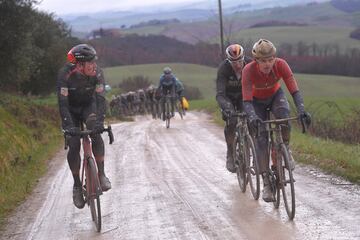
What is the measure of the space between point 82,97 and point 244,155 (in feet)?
8.67

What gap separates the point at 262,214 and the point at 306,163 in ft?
13.6

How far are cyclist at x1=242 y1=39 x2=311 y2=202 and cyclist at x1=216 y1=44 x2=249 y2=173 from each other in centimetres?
113

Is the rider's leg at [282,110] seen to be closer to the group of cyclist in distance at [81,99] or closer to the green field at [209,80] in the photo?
the group of cyclist in distance at [81,99]

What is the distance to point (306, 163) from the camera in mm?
11391

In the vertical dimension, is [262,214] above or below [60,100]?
below

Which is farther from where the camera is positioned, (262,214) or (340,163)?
(340,163)

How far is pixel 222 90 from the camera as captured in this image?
29.6 ft

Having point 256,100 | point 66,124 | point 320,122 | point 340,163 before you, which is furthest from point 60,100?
point 320,122

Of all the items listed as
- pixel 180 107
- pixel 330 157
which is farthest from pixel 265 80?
pixel 180 107

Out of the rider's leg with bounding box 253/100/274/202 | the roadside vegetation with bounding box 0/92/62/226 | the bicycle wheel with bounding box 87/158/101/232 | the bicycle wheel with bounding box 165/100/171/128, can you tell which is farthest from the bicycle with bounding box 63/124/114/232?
the bicycle wheel with bounding box 165/100/171/128

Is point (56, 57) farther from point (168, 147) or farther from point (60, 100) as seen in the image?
point (60, 100)

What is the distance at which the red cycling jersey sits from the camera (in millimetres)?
7445

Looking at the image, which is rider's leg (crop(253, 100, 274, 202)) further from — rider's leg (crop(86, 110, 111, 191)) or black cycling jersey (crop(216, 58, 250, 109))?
rider's leg (crop(86, 110, 111, 191))

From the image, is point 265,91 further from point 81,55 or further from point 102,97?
point 81,55
